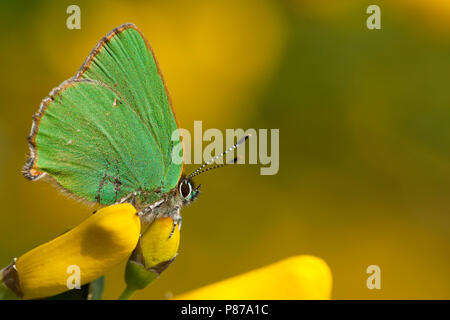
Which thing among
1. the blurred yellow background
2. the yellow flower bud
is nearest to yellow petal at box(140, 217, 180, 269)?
the yellow flower bud

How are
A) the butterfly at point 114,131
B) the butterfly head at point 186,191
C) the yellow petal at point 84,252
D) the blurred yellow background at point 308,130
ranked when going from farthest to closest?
the blurred yellow background at point 308,130 → the butterfly head at point 186,191 → the butterfly at point 114,131 → the yellow petal at point 84,252

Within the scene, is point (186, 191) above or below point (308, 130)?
below

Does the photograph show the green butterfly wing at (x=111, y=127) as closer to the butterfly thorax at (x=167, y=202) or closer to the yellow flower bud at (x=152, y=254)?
the butterfly thorax at (x=167, y=202)

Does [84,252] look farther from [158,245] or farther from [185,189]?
[185,189]

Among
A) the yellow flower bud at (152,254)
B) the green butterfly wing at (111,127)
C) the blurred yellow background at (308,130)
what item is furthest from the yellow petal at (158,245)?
the blurred yellow background at (308,130)

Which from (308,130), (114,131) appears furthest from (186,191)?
(308,130)

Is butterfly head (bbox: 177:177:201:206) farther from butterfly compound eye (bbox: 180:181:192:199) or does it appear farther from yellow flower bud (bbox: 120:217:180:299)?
yellow flower bud (bbox: 120:217:180:299)
